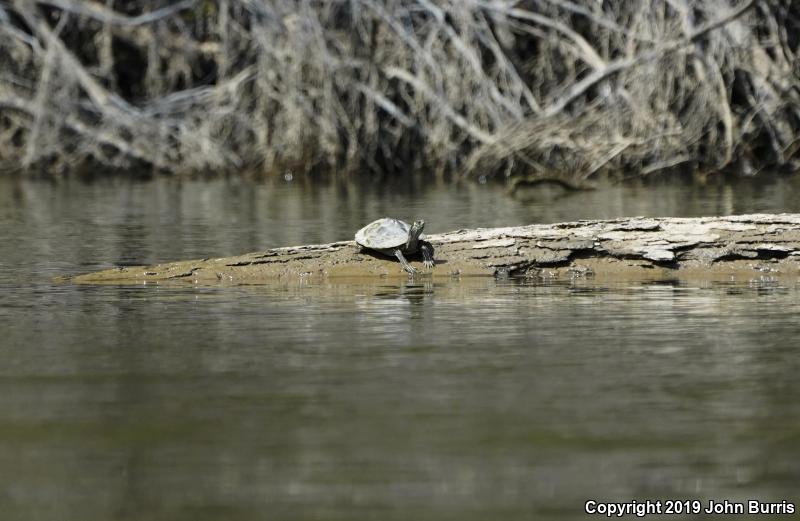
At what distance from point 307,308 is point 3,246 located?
13.9ft

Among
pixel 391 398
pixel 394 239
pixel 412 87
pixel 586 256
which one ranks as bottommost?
pixel 391 398

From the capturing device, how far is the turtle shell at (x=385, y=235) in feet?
26.7

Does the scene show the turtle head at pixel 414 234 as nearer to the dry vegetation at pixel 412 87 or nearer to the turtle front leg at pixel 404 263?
the turtle front leg at pixel 404 263

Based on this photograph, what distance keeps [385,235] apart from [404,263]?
0.17m

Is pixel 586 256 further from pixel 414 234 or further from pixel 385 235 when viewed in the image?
pixel 385 235

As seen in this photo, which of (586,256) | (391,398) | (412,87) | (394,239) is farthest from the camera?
(412,87)

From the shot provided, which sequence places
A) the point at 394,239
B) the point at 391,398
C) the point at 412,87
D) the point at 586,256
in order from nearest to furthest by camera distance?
the point at 391,398 < the point at 394,239 < the point at 586,256 < the point at 412,87

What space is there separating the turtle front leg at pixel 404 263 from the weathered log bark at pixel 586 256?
0.05m

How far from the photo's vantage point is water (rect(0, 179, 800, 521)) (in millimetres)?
3871

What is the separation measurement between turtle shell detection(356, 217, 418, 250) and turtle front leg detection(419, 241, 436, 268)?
196mm

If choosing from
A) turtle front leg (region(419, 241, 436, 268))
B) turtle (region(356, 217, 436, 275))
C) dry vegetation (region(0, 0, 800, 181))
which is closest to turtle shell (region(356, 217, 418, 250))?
turtle (region(356, 217, 436, 275))

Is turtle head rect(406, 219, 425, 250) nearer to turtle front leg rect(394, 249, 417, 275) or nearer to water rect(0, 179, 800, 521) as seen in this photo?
turtle front leg rect(394, 249, 417, 275)

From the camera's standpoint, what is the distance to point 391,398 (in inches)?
193

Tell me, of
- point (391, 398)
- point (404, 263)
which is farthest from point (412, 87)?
point (391, 398)
